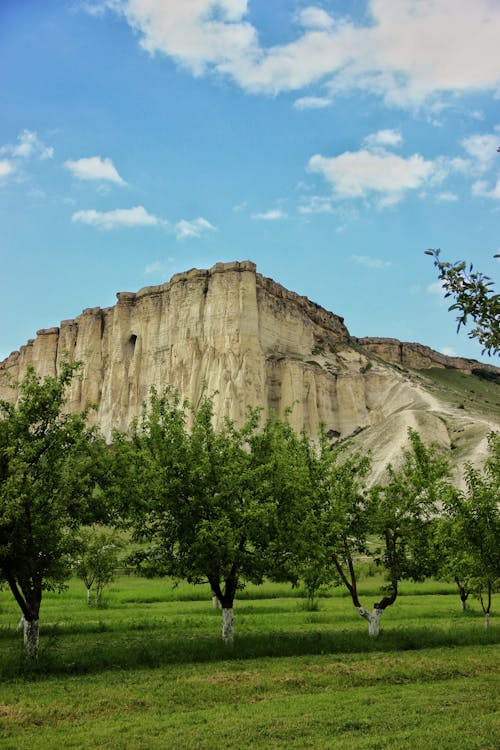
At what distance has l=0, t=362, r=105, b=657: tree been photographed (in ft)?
57.2

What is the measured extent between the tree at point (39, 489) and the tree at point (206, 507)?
5.97 feet

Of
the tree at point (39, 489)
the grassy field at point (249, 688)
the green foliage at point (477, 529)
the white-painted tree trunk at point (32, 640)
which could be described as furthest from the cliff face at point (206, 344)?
the white-painted tree trunk at point (32, 640)

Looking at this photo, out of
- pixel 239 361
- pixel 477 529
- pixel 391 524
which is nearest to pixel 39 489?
pixel 391 524

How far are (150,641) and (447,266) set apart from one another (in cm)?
1688

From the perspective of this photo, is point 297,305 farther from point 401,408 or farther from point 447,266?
point 447,266

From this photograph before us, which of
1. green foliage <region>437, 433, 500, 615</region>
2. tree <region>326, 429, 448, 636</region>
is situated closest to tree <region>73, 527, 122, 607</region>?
tree <region>326, 429, 448, 636</region>

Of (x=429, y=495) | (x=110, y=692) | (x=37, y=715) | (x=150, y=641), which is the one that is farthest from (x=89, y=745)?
(x=429, y=495)

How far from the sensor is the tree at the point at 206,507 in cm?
2044

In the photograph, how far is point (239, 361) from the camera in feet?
320

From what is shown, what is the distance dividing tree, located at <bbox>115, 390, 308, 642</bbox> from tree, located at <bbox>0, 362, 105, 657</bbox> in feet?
5.97

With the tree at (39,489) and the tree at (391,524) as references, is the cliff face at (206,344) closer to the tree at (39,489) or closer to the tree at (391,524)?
the tree at (391,524)

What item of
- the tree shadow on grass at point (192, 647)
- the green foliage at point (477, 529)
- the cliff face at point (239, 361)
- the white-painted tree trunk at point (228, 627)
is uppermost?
the cliff face at point (239, 361)

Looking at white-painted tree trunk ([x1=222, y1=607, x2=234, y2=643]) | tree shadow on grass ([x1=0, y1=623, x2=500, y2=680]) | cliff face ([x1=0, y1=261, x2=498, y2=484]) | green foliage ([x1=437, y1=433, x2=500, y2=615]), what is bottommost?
tree shadow on grass ([x1=0, y1=623, x2=500, y2=680])

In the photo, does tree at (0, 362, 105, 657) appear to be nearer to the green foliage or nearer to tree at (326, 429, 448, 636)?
Result: tree at (326, 429, 448, 636)
